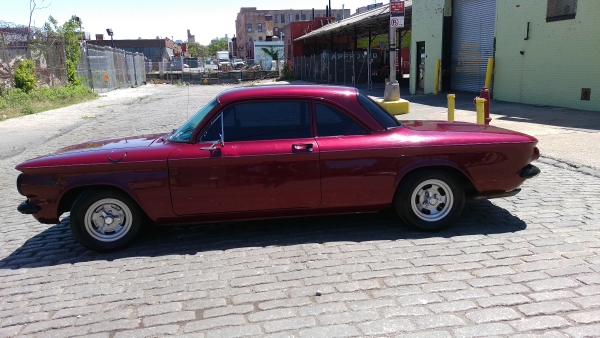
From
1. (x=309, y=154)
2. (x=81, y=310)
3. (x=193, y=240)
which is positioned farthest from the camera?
(x=193, y=240)

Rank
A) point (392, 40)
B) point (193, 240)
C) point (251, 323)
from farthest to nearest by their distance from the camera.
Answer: point (392, 40) < point (193, 240) < point (251, 323)

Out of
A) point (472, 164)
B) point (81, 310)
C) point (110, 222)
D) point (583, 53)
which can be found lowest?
point (81, 310)

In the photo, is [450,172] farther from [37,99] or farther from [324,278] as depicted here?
[37,99]

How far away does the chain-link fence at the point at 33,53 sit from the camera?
20859 millimetres

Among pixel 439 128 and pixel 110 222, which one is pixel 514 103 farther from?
pixel 110 222

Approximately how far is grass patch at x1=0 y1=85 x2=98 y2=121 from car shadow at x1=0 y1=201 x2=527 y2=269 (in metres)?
14.3

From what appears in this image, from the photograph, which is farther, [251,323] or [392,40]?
[392,40]

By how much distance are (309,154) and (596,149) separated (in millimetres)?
6296

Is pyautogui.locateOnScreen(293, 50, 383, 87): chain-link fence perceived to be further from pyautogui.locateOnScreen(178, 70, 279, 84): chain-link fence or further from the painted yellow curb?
pyautogui.locateOnScreen(178, 70, 279, 84): chain-link fence

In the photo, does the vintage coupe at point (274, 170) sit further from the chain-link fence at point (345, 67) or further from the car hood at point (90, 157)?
the chain-link fence at point (345, 67)

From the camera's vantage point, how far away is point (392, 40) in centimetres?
1452

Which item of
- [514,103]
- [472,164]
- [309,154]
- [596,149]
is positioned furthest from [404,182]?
[514,103]

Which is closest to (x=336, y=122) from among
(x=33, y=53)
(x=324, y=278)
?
(x=324, y=278)

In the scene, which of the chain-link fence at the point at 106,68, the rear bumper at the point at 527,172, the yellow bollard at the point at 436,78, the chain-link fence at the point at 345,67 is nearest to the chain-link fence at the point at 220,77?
the chain-link fence at the point at 106,68
